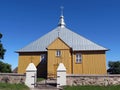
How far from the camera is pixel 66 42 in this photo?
30188 mm

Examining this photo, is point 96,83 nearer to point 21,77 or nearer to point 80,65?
point 21,77

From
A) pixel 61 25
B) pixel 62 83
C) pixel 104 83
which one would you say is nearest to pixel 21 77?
pixel 62 83

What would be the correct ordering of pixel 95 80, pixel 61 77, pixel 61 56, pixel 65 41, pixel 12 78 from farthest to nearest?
pixel 65 41, pixel 61 56, pixel 12 78, pixel 95 80, pixel 61 77

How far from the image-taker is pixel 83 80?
20.8 metres

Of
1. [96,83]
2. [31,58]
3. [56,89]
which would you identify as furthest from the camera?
[31,58]

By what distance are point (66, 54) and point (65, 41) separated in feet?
8.30

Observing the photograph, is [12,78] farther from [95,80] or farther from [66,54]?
[66,54]

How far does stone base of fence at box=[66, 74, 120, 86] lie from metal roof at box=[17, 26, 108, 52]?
8.97 meters

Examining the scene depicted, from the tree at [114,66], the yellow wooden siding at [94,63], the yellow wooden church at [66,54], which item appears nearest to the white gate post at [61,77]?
the yellow wooden church at [66,54]

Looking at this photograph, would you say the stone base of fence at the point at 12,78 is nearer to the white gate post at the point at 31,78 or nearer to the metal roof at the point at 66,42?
the white gate post at the point at 31,78

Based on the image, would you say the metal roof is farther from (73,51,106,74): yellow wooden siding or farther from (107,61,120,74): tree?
(107,61,120,74): tree

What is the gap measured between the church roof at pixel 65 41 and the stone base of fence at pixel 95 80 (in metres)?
8.97

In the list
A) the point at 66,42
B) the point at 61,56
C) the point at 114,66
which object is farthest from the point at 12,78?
the point at 114,66

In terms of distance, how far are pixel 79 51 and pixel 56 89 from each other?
1168 centimetres
